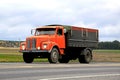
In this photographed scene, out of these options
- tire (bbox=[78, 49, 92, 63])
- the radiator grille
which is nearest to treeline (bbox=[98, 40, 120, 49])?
tire (bbox=[78, 49, 92, 63])

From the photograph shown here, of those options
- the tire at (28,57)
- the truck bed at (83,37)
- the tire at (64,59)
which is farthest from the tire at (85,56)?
the tire at (28,57)

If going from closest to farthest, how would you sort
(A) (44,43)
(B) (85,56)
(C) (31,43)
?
(A) (44,43), (C) (31,43), (B) (85,56)

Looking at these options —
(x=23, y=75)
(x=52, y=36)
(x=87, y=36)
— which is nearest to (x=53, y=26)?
(x=52, y=36)

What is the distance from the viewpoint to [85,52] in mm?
34406

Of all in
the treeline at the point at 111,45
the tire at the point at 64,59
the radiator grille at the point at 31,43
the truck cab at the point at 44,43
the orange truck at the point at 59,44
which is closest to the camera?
the truck cab at the point at 44,43

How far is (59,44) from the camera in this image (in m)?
31.4

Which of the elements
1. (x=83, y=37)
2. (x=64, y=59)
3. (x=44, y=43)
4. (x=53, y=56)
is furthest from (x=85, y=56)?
(x=44, y=43)

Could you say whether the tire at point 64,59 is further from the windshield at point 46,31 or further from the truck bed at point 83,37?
the windshield at point 46,31

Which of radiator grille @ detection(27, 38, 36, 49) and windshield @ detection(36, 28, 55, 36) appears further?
windshield @ detection(36, 28, 55, 36)

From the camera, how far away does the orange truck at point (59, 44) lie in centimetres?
3022

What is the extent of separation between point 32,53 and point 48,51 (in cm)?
150

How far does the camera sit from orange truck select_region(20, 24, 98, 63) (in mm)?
30219

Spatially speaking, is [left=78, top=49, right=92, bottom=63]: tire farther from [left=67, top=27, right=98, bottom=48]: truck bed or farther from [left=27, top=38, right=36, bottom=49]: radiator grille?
[left=27, top=38, right=36, bottom=49]: radiator grille

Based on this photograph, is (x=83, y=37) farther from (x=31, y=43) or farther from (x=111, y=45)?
(x=111, y=45)
